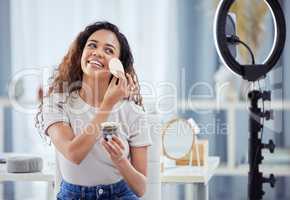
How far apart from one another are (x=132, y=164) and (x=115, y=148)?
0.27 ft

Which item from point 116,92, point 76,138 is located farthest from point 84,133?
point 116,92

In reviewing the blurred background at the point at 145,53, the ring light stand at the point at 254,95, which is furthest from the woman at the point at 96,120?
the blurred background at the point at 145,53

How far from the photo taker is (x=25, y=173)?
1460 mm

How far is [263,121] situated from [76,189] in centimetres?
49

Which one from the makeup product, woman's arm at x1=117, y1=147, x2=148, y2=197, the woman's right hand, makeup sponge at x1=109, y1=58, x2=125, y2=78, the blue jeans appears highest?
makeup sponge at x1=109, y1=58, x2=125, y2=78

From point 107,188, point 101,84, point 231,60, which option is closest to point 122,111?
point 101,84

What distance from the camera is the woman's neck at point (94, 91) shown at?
1340 mm

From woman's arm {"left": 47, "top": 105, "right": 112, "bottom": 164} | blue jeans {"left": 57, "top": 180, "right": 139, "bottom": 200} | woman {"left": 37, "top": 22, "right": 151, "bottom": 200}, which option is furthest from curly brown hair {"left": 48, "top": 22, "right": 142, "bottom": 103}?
blue jeans {"left": 57, "top": 180, "right": 139, "bottom": 200}

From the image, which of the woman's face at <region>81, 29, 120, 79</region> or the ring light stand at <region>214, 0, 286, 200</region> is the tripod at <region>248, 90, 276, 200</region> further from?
the woman's face at <region>81, 29, 120, 79</region>

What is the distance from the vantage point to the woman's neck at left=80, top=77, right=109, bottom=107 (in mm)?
1340

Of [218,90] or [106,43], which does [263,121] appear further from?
[218,90]

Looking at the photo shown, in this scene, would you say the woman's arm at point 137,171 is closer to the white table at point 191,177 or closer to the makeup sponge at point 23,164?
the white table at point 191,177

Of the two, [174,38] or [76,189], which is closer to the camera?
[76,189]

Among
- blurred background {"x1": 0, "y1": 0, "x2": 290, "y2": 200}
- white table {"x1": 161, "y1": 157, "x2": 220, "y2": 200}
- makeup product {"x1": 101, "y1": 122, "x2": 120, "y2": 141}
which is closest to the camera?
makeup product {"x1": 101, "y1": 122, "x2": 120, "y2": 141}
